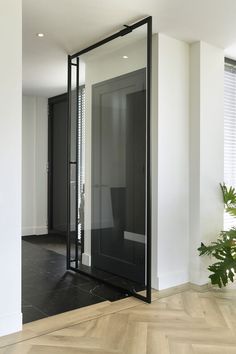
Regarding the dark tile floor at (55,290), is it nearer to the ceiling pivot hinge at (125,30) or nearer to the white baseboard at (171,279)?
the white baseboard at (171,279)

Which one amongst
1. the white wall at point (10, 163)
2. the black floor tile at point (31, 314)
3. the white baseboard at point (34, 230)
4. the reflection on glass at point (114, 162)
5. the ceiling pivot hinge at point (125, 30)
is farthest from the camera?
the white baseboard at point (34, 230)

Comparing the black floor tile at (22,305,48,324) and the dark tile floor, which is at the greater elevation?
the dark tile floor

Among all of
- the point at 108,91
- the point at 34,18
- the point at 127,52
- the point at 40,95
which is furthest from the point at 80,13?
the point at 40,95

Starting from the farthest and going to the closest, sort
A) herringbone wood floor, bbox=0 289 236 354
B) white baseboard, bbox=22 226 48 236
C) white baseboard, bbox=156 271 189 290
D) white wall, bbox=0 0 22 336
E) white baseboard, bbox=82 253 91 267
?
white baseboard, bbox=22 226 48 236, white baseboard, bbox=82 253 91 267, white baseboard, bbox=156 271 189 290, white wall, bbox=0 0 22 336, herringbone wood floor, bbox=0 289 236 354

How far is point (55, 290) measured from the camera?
3646 mm

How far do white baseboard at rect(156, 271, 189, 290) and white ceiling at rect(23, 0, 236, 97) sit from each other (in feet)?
8.08

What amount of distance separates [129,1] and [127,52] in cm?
72

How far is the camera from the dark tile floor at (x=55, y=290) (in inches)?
125

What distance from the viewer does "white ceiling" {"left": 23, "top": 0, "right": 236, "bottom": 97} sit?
3.00 m

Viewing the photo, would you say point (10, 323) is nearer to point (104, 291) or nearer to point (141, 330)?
point (141, 330)

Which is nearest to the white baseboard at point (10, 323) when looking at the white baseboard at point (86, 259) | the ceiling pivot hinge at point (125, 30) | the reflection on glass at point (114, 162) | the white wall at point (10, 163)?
the white wall at point (10, 163)

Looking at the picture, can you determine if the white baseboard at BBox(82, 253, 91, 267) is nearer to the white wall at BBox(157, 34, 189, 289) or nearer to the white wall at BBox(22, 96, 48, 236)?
the white wall at BBox(157, 34, 189, 289)

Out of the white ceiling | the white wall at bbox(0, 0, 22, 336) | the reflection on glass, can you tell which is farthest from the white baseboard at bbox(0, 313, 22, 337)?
the white ceiling

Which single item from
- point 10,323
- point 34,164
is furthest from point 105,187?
point 34,164
